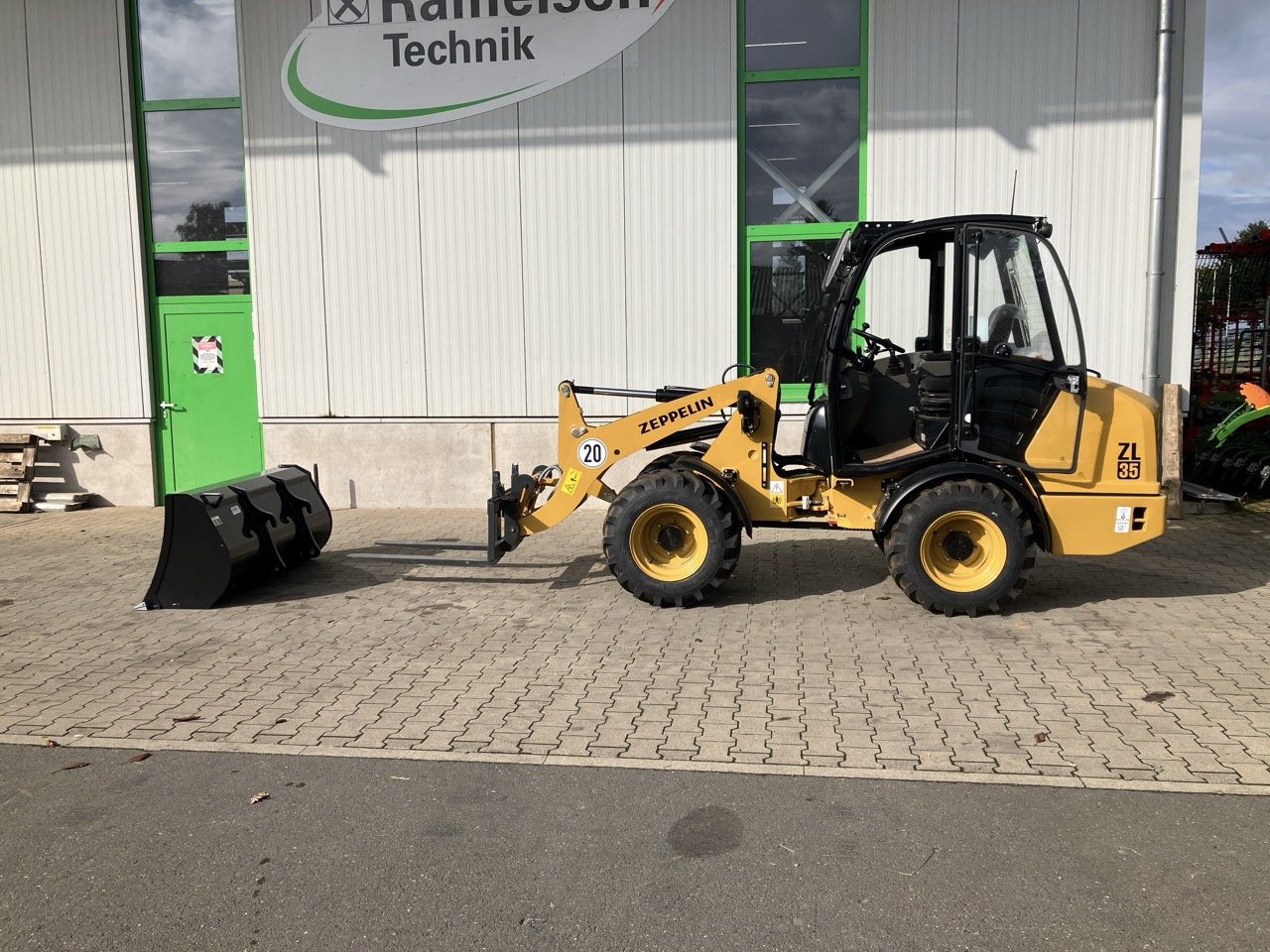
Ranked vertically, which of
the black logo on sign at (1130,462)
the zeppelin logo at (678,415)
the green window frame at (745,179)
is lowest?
the black logo on sign at (1130,462)

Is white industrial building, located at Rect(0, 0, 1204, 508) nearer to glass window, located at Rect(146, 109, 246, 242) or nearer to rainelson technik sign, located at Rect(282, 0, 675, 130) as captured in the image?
glass window, located at Rect(146, 109, 246, 242)

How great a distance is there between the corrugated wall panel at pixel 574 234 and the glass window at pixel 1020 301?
16.6 ft

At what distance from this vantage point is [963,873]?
11.0 feet

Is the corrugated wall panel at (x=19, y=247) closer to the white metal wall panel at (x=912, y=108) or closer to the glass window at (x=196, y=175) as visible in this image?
the glass window at (x=196, y=175)

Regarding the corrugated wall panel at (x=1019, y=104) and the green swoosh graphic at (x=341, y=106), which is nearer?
the corrugated wall panel at (x=1019, y=104)

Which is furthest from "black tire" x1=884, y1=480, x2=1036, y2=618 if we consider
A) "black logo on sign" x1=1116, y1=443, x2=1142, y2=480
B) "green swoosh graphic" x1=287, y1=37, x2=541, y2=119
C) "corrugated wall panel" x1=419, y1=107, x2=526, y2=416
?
"green swoosh graphic" x1=287, y1=37, x2=541, y2=119

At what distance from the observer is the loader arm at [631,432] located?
6.96m

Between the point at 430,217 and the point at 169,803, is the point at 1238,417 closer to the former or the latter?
the point at 430,217

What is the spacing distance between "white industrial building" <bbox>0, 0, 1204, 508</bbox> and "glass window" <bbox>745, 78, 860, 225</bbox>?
0.02 metres

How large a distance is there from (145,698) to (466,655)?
5.77 feet

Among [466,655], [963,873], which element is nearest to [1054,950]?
[963,873]

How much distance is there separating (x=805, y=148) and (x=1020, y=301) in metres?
4.78

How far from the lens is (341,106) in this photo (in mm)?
11016

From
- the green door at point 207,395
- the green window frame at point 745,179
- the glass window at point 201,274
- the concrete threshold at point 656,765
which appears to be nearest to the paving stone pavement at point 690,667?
the concrete threshold at point 656,765
